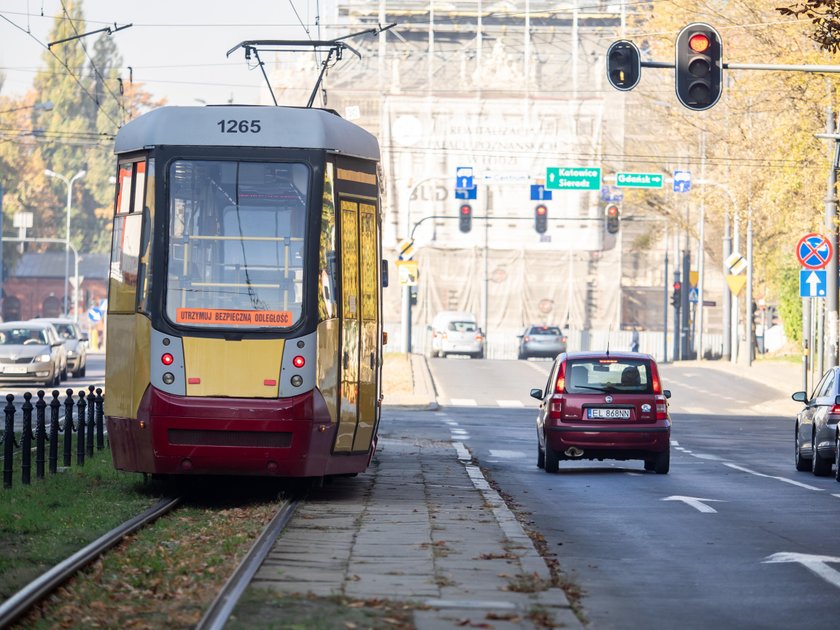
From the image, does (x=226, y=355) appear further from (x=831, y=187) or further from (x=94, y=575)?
(x=831, y=187)

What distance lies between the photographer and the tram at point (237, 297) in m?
14.9

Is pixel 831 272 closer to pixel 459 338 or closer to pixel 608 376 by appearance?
pixel 608 376

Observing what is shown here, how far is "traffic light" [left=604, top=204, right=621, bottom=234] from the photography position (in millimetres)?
64188

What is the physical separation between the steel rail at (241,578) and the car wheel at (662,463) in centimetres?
913

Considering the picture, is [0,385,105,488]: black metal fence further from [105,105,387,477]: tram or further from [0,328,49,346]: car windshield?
[0,328,49,346]: car windshield

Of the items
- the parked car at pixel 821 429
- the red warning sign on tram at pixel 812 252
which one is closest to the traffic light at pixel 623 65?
the parked car at pixel 821 429

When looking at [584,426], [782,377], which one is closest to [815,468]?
[584,426]

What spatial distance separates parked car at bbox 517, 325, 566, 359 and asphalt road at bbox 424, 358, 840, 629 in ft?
116

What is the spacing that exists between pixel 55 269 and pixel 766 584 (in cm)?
11131

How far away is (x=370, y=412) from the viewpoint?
1612cm

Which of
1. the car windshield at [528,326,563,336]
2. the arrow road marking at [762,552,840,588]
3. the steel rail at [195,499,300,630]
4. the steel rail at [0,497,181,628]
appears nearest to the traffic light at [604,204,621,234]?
the car windshield at [528,326,563,336]

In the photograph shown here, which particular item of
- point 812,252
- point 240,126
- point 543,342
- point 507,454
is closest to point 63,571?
point 240,126

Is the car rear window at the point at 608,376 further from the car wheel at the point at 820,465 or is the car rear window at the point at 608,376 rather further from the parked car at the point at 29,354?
the parked car at the point at 29,354

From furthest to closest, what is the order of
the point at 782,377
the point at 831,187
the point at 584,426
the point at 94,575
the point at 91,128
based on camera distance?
the point at 91,128, the point at 782,377, the point at 831,187, the point at 584,426, the point at 94,575
